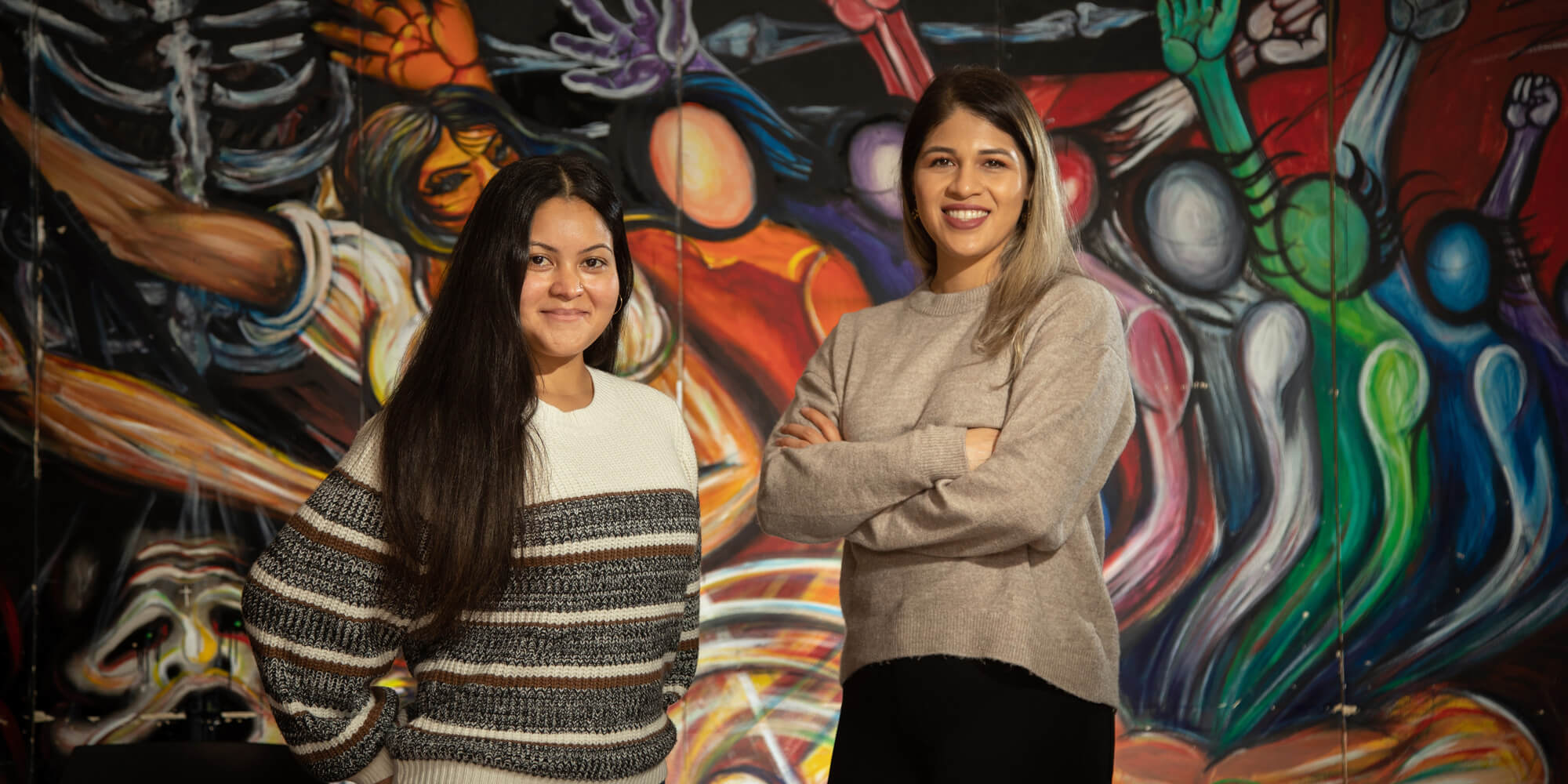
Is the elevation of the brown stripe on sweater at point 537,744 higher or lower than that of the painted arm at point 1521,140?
lower

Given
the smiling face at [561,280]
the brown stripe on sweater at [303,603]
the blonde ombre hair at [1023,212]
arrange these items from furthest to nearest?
the blonde ombre hair at [1023,212] → the smiling face at [561,280] → the brown stripe on sweater at [303,603]

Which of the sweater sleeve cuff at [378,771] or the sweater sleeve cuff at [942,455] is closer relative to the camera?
the sweater sleeve cuff at [378,771]

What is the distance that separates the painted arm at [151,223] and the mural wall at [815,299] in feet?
0.04

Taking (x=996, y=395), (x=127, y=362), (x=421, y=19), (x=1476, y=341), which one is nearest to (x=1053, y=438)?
(x=996, y=395)

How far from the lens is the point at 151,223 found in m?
3.68

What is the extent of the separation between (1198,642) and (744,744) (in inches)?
56.1

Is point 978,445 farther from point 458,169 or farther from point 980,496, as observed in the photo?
point 458,169

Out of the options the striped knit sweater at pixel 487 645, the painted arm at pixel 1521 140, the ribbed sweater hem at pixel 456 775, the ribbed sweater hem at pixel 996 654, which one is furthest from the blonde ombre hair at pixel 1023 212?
the painted arm at pixel 1521 140

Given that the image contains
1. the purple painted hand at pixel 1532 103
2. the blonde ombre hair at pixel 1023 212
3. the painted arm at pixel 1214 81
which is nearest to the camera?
the blonde ombre hair at pixel 1023 212

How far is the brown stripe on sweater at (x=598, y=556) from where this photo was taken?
1.61m

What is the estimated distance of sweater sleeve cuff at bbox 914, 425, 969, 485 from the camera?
1.83 m

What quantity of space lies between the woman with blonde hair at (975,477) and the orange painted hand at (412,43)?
2.06 m

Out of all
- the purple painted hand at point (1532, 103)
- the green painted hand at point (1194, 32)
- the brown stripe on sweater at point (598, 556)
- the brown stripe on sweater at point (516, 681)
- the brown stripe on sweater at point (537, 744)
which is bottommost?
the brown stripe on sweater at point (537, 744)

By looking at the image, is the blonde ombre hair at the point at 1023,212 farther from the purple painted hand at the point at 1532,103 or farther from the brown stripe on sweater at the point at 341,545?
the purple painted hand at the point at 1532,103
